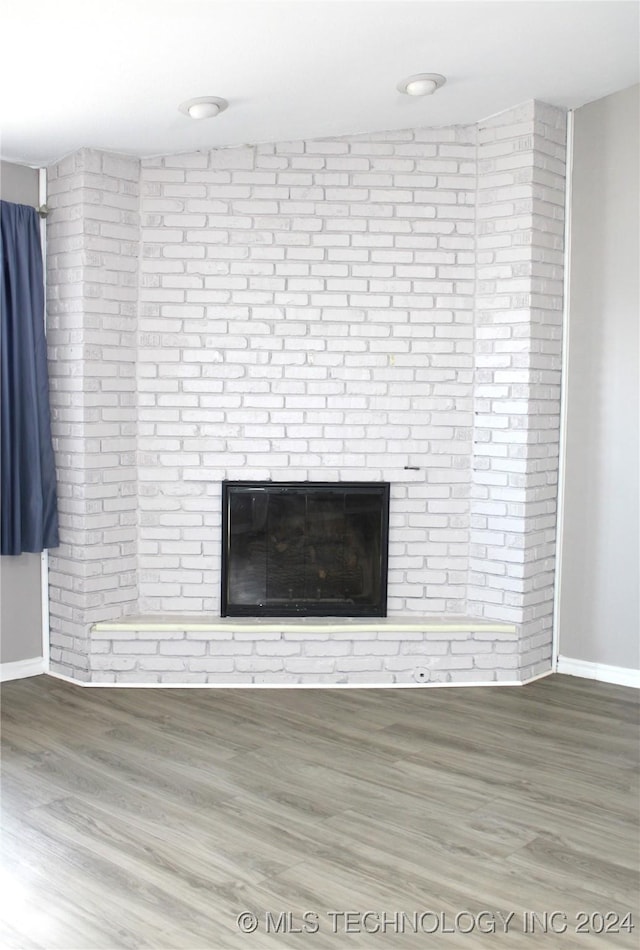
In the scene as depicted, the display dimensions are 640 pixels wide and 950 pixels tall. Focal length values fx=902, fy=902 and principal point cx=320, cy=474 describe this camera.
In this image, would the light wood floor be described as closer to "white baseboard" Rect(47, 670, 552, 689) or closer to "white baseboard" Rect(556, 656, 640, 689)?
"white baseboard" Rect(47, 670, 552, 689)

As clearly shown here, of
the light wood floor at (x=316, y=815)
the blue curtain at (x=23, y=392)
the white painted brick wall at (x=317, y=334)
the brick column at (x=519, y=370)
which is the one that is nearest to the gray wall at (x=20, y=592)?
the blue curtain at (x=23, y=392)

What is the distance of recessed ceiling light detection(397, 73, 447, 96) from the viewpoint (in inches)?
137

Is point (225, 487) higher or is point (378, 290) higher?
point (378, 290)

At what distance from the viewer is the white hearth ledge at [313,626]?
4.11 meters

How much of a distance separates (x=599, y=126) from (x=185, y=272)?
2014 millimetres

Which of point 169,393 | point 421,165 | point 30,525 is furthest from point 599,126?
point 30,525

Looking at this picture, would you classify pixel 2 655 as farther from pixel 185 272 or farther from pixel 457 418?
pixel 457 418

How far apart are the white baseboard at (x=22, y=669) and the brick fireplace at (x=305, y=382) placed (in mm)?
123

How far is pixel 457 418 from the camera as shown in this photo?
14.0 ft

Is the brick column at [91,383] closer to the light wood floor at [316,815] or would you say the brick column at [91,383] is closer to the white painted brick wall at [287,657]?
the white painted brick wall at [287,657]

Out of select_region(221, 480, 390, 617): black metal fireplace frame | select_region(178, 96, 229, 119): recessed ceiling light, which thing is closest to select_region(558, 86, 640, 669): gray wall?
select_region(221, 480, 390, 617): black metal fireplace frame

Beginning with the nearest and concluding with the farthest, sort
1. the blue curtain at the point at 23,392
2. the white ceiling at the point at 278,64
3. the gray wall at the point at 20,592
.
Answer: the white ceiling at the point at 278,64, the blue curtain at the point at 23,392, the gray wall at the point at 20,592

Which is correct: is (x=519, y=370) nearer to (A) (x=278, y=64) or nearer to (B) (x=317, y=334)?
(B) (x=317, y=334)

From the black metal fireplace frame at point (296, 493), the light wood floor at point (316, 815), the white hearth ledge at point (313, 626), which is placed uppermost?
the black metal fireplace frame at point (296, 493)
